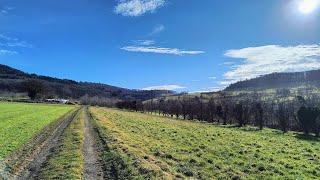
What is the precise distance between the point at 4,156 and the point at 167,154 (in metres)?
11.6

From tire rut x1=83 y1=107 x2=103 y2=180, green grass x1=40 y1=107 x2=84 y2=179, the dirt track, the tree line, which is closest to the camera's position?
green grass x1=40 y1=107 x2=84 y2=179

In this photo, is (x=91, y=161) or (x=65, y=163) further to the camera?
(x=91, y=161)

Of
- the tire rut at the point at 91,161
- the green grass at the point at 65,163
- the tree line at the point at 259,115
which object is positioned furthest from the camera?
the tree line at the point at 259,115

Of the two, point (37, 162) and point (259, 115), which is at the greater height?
point (259, 115)

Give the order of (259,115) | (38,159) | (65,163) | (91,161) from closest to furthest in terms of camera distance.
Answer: (65,163), (91,161), (38,159), (259,115)

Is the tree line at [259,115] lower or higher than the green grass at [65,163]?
higher

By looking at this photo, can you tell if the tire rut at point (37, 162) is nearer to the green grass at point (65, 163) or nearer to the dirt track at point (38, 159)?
the dirt track at point (38, 159)

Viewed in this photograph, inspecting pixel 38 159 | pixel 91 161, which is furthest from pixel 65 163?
pixel 38 159

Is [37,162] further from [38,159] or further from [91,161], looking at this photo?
[91,161]

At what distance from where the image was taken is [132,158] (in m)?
28.3

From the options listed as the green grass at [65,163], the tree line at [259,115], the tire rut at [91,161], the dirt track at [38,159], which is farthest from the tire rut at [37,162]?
the tree line at [259,115]

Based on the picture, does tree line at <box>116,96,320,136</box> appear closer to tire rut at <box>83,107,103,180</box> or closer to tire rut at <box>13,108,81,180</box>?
tire rut at <box>83,107,103,180</box>

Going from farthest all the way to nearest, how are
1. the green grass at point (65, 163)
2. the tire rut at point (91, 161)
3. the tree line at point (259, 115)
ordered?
the tree line at point (259, 115) → the tire rut at point (91, 161) → the green grass at point (65, 163)

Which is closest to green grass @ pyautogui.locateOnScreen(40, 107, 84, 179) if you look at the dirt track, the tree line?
the dirt track
